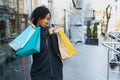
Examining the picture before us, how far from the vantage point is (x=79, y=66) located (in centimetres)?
675

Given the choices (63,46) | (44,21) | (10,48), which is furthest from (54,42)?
(10,48)

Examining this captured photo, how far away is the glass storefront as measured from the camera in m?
3.33

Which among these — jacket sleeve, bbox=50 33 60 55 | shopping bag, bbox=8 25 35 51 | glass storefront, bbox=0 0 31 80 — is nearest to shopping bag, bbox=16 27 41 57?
shopping bag, bbox=8 25 35 51

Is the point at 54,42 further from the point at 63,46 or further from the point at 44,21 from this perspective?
the point at 44,21

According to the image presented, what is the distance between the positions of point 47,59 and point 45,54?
0.05 m

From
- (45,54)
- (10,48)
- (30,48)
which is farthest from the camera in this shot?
(10,48)

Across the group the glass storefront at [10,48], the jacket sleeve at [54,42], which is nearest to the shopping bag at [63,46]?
the jacket sleeve at [54,42]

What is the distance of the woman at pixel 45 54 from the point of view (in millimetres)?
2219

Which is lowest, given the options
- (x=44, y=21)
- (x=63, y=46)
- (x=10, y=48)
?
(x=10, y=48)

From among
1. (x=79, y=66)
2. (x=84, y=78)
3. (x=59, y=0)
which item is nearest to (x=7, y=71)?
(x=84, y=78)

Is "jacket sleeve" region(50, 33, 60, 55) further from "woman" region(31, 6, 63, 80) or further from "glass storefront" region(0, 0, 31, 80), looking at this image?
"glass storefront" region(0, 0, 31, 80)

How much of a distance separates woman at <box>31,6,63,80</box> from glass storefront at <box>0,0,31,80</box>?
88 cm

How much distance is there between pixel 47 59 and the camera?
87.1 inches

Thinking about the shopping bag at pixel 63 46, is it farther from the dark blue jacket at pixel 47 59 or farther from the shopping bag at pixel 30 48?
the shopping bag at pixel 30 48
